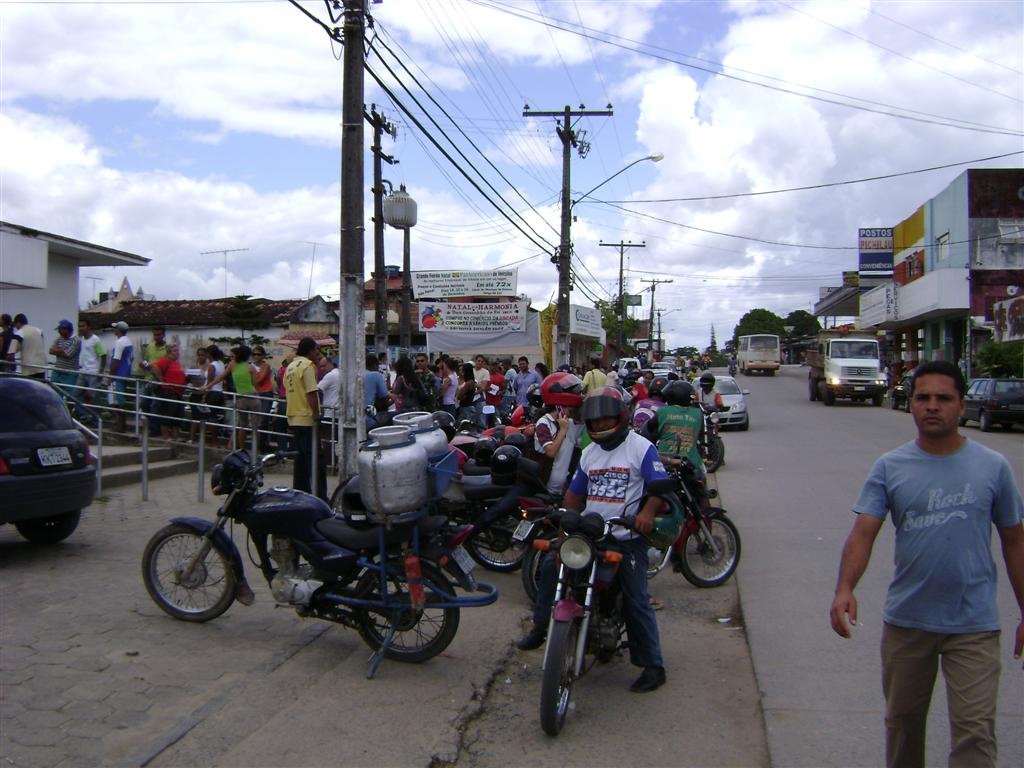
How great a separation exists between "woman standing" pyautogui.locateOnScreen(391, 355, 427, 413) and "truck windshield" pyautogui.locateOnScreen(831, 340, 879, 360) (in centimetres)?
2540

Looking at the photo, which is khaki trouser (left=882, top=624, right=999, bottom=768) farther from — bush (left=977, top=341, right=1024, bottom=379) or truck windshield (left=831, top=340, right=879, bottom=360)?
truck windshield (left=831, top=340, right=879, bottom=360)

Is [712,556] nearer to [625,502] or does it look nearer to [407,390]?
[625,502]

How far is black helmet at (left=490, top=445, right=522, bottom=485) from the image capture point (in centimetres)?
707

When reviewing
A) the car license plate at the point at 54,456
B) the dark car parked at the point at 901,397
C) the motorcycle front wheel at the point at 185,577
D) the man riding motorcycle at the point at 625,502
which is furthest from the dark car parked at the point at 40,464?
the dark car parked at the point at 901,397

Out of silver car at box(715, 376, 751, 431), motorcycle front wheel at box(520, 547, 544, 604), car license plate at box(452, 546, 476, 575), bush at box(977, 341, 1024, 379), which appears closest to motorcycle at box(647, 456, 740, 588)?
motorcycle front wheel at box(520, 547, 544, 604)

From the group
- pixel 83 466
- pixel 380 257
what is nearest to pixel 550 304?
pixel 380 257

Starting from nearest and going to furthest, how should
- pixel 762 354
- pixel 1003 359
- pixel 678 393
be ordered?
pixel 678 393 < pixel 1003 359 < pixel 762 354

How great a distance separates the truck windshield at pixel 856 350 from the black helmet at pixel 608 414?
31.2 m

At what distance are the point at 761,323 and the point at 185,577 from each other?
137 metres

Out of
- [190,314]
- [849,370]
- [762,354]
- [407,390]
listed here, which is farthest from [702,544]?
[762,354]

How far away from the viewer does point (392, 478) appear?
16.7 feet

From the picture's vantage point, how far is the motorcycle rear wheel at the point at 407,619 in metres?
5.24

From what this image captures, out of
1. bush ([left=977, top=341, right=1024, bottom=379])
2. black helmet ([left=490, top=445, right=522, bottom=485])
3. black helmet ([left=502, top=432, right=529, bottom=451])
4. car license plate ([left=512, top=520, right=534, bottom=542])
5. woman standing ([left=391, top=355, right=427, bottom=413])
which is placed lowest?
car license plate ([left=512, top=520, right=534, bottom=542])

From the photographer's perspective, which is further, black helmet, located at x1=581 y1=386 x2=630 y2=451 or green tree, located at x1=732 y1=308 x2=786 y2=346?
green tree, located at x1=732 y1=308 x2=786 y2=346
